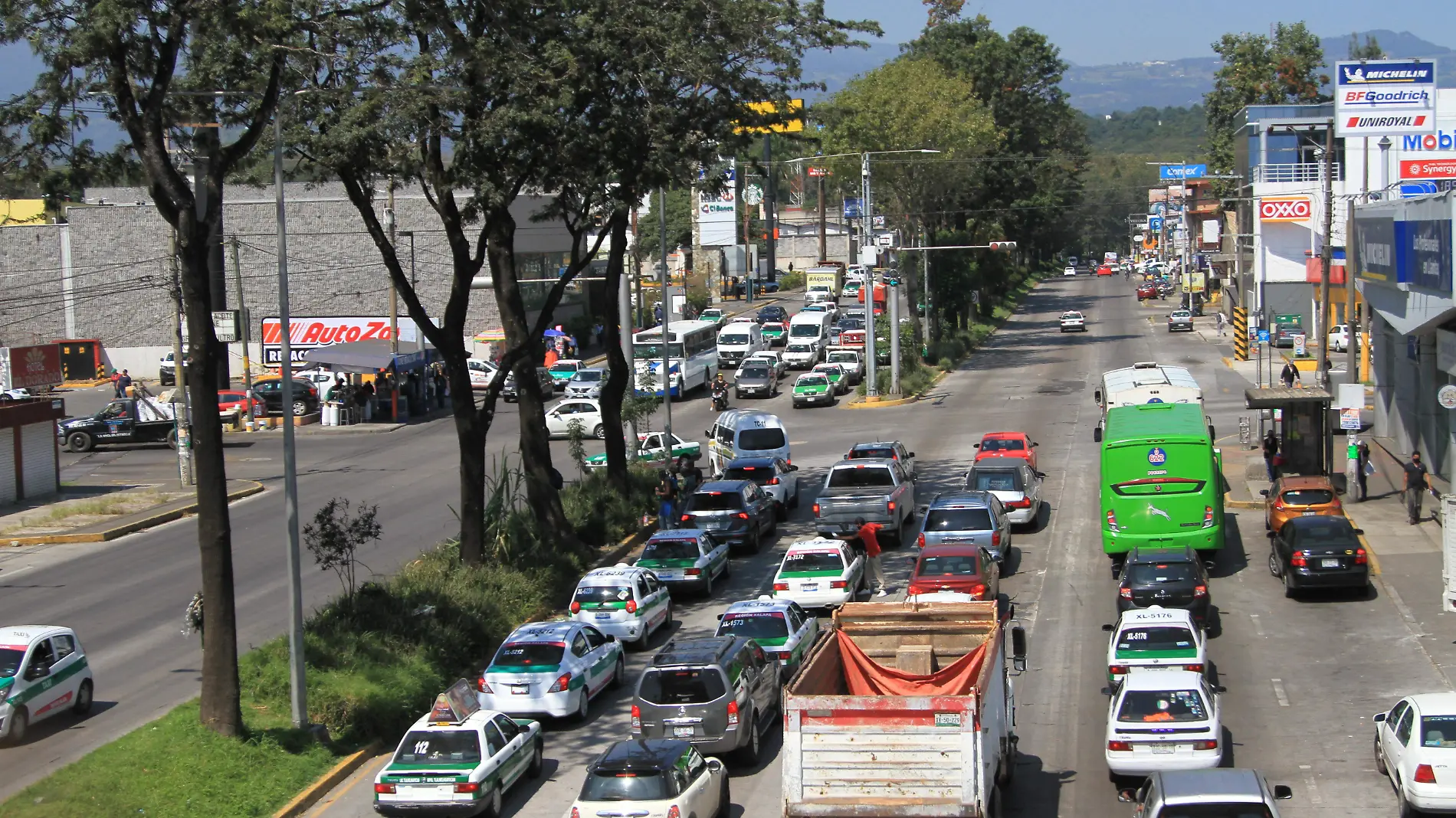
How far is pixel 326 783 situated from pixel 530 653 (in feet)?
Result: 12.0

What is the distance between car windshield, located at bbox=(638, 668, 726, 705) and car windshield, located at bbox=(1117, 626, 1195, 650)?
610cm

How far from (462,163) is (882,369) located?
37.0 metres

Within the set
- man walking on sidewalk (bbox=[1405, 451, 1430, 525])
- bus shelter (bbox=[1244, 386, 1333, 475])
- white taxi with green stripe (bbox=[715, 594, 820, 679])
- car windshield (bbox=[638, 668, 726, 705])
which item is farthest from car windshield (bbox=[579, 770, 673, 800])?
bus shelter (bbox=[1244, 386, 1333, 475])

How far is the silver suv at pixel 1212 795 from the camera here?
13.1 metres

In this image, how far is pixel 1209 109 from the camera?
107375mm

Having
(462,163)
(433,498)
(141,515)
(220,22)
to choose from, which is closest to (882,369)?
(433,498)

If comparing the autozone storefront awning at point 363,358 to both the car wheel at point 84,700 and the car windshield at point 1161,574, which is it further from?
the car windshield at point 1161,574

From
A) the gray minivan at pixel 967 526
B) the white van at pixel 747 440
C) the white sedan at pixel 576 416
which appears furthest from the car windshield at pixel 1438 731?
the white sedan at pixel 576 416

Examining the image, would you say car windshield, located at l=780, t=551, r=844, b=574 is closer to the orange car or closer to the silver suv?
the orange car

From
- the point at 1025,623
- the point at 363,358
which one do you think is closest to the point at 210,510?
the point at 1025,623

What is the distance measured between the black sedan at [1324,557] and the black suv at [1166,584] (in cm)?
236

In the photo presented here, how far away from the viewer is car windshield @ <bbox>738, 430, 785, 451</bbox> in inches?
1613

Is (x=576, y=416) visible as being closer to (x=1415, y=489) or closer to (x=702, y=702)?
(x=1415, y=489)

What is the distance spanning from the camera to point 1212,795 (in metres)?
13.3
